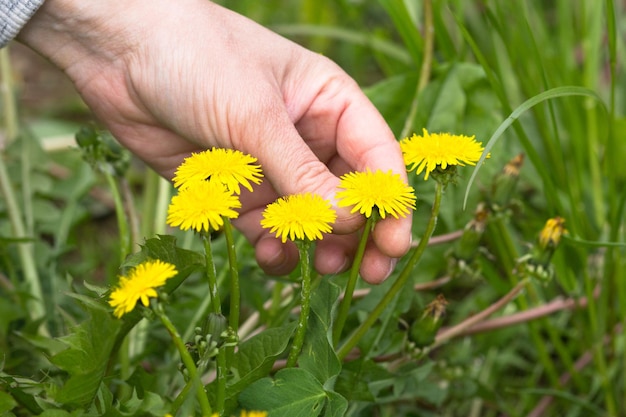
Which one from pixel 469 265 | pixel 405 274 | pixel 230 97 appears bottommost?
pixel 469 265

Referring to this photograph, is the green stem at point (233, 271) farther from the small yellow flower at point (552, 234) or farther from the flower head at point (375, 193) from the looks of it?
the small yellow flower at point (552, 234)

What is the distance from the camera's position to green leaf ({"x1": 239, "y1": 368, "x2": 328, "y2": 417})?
2.53 ft

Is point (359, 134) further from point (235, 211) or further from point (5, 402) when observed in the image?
point (5, 402)

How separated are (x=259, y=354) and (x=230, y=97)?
0.31 m

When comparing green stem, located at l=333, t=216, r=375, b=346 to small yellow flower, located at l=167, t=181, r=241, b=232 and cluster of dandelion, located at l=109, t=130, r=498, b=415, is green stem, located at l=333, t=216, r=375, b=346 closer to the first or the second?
cluster of dandelion, located at l=109, t=130, r=498, b=415

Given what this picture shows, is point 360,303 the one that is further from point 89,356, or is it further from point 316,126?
point 89,356

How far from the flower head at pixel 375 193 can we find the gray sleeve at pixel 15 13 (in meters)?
0.53

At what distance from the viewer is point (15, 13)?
102cm

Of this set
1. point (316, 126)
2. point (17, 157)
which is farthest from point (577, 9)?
point (17, 157)

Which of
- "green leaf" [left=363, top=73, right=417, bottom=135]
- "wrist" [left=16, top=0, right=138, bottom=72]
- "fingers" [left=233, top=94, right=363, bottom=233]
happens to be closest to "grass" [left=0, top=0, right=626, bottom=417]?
"green leaf" [left=363, top=73, right=417, bottom=135]

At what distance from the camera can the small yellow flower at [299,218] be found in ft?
2.32

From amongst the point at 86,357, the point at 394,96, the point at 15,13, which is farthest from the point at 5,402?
the point at 394,96

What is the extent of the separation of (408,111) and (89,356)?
2.55ft

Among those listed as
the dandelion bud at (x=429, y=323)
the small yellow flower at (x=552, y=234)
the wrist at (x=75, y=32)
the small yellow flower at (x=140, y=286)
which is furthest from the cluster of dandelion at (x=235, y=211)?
the wrist at (x=75, y=32)
